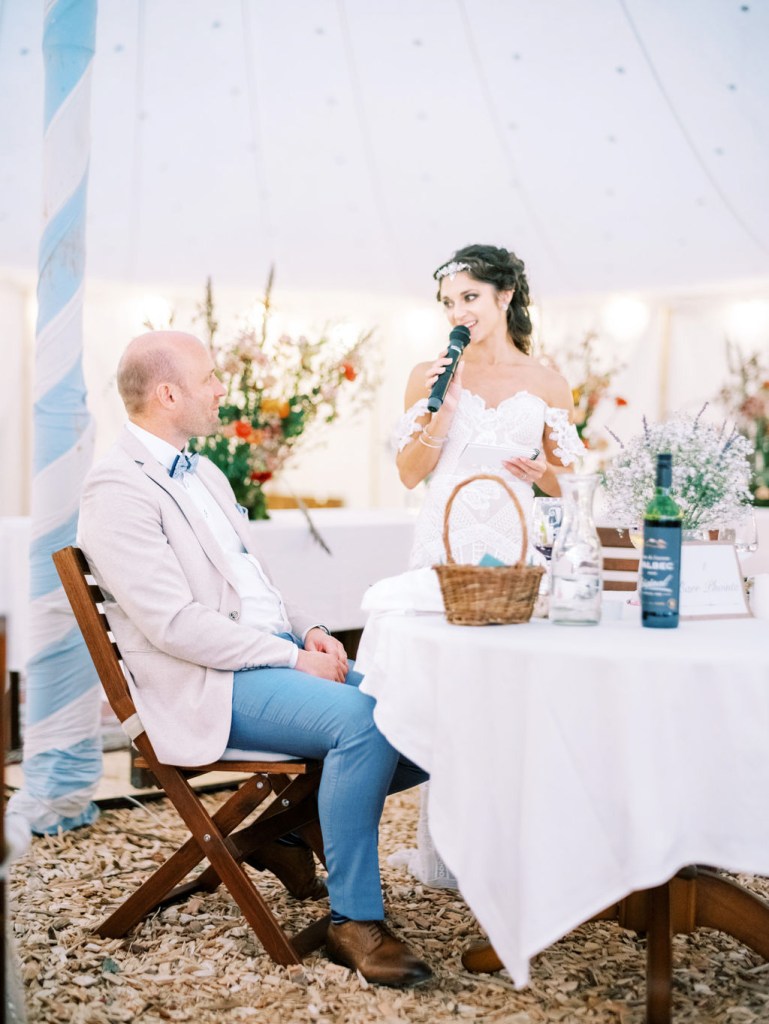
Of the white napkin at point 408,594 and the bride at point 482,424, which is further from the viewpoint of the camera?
the bride at point 482,424

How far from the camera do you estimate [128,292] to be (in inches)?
329

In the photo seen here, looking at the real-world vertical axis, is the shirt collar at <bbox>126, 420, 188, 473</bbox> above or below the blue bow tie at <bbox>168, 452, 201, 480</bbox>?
above

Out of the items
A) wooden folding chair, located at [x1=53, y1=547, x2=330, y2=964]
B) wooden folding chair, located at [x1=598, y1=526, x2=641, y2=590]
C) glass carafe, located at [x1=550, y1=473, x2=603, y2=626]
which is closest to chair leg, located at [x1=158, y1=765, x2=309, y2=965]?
wooden folding chair, located at [x1=53, y1=547, x2=330, y2=964]

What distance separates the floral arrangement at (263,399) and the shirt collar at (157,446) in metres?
1.21

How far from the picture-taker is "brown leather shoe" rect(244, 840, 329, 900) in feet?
9.21

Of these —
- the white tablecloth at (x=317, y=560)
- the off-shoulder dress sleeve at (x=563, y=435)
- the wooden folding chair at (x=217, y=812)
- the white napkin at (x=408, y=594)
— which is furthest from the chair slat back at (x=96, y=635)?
the off-shoulder dress sleeve at (x=563, y=435)

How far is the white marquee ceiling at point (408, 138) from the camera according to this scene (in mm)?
5805

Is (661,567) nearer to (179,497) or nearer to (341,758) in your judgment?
(341,758)

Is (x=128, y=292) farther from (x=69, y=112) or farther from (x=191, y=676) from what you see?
(x=191, y=676)

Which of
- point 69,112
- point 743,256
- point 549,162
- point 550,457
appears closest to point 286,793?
point 550,457

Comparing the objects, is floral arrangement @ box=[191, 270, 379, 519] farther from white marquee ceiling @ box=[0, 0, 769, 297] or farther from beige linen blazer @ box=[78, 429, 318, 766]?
white marquee ceiling @ box=[0, 0, 769, 297]

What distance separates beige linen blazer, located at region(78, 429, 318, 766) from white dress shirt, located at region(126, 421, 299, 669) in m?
0.11

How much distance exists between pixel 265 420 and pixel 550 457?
3.77 feet

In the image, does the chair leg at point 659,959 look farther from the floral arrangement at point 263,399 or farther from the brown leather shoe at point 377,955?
the floral arrangement at point 263,399
